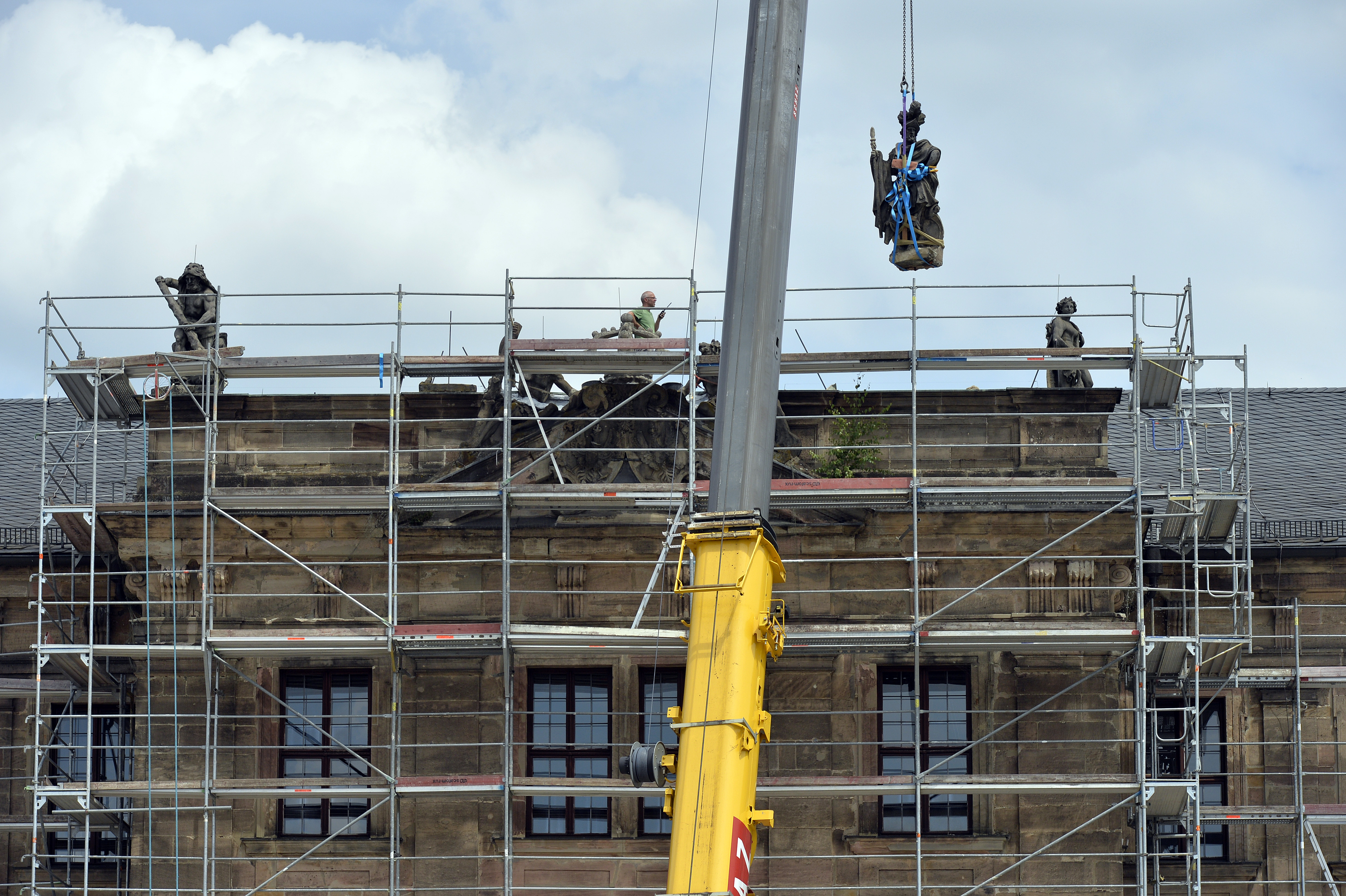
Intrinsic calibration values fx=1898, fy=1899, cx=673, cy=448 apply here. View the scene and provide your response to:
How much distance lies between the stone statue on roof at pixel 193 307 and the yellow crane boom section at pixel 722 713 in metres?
10.9

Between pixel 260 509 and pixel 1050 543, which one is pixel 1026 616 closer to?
pixel 1050 543

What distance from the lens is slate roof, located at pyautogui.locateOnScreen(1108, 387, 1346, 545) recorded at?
2600cm

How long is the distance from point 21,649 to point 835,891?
38.8ft

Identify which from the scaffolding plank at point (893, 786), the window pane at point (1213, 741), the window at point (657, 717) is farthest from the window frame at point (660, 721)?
the window pane at point (1213, 741)

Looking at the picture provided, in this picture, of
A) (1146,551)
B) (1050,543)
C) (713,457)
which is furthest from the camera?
(1146,551)

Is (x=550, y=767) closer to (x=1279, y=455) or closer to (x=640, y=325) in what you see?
(x=640, y=325)

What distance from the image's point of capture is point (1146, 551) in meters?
25.3

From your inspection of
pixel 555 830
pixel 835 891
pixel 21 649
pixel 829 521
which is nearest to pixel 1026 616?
pixel 829 521

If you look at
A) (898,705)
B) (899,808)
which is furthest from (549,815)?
(898,705)

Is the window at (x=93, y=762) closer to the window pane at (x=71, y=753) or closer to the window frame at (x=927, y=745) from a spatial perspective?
the window pane at (x=71, y=753)

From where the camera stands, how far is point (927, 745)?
24.1 metres

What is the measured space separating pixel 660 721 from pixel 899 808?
3210 mm

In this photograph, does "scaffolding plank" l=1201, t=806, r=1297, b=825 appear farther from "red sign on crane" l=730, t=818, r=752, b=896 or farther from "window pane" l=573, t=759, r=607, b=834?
"red sign on crane" l=730, t=818, r=752, b=896

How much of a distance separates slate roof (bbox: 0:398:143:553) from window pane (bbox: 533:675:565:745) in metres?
6.03
